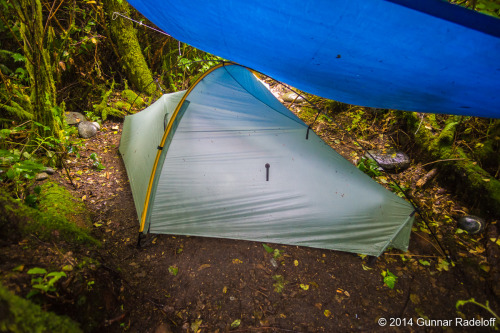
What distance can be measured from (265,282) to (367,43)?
2.14m

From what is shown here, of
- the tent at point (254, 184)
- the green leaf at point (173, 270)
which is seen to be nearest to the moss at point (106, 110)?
the tent at point (254, 184)

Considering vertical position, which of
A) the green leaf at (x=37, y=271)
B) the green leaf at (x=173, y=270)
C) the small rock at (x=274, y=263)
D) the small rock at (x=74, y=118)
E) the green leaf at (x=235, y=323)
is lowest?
the green leaf at (x=235, y=323)

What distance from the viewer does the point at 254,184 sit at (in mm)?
2443

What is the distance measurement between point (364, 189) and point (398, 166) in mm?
1940

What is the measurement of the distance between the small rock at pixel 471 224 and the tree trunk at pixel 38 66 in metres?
5.23

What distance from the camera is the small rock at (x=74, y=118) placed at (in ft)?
14.0

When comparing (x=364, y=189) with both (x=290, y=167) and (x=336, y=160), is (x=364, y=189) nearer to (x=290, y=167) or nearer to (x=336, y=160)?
(x=336, y=160)

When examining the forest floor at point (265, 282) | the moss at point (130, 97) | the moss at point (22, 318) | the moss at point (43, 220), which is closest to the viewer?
the moss at point (22, 318)

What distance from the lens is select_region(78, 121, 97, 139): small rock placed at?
163 inches

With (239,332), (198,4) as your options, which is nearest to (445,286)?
(239,332)

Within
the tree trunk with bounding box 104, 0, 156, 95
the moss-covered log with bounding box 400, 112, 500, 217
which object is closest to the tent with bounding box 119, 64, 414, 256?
the moss-covered log with bounding box 400, 112, 500, 217

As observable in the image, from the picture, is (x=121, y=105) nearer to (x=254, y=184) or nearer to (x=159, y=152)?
(x=159, y=152)

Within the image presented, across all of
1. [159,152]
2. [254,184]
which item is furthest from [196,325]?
[159,152]

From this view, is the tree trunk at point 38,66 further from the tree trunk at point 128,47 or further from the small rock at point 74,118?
the tree trunk at point 128,47
